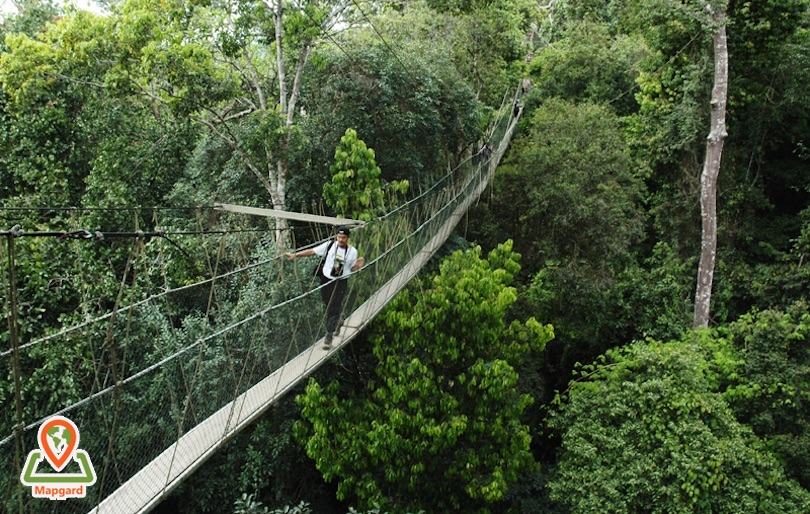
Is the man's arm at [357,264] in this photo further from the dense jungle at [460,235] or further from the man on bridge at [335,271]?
the dense jungle at [460,235]

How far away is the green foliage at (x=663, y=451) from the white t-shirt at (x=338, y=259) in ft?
7.86

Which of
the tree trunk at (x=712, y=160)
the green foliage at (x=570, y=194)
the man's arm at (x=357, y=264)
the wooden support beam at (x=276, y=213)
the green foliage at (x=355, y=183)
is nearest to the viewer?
the wooden support beam at (x=276, y=213)

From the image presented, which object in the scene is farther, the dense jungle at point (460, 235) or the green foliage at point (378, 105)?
the green foliage at point (378, 105)

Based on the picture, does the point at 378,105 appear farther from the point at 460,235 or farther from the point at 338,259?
the point at 338,259

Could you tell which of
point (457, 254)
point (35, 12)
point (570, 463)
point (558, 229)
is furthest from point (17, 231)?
point (35, 12)

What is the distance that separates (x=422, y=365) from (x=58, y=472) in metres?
2.68

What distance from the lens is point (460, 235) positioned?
7.74 m

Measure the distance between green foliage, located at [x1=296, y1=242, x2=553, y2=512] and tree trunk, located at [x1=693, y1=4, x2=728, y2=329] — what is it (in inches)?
88.2

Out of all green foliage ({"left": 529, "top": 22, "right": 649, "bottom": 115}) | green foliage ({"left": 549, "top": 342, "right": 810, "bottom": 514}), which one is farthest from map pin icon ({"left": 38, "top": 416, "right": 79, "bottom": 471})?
green foliage ({"left": 529, "top": 22, "right": 649, "bottom": 115})

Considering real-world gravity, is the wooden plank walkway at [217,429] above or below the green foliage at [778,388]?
above

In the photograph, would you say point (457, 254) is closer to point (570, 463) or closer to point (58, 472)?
point (570, 463)

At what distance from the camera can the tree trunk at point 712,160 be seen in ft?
20.9

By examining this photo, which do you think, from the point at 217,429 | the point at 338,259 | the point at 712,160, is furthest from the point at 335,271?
the point at 712,160

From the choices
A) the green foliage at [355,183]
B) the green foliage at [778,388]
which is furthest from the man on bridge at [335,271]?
the green foliage at [778,388]
